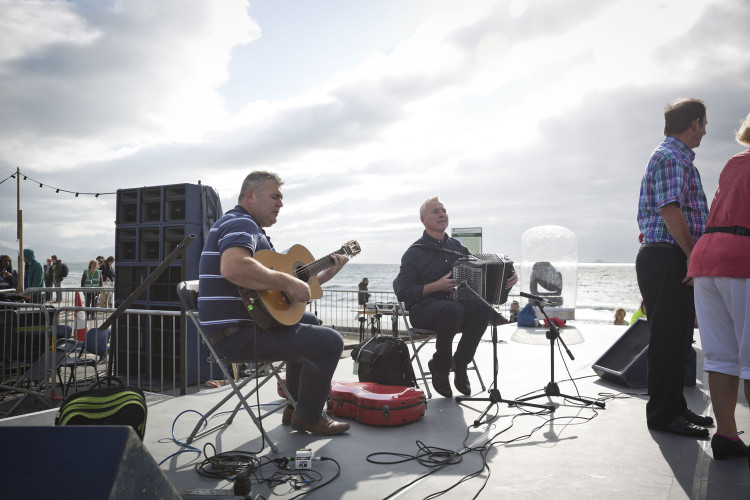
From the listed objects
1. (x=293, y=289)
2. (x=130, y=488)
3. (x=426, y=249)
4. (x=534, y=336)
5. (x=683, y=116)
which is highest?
(x=683, y=116)

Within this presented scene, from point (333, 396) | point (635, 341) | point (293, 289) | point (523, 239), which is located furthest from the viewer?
point (523, 239)

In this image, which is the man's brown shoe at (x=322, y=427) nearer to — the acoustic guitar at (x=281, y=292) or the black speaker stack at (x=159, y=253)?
the acoustic guitar at (x=281, y=292)

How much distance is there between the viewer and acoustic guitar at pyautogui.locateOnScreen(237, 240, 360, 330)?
9.38ft

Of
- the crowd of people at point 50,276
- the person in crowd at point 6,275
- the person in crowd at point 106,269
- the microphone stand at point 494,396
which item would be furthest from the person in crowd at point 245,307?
the person in crowd at point 106,269

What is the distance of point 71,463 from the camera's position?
139 cm

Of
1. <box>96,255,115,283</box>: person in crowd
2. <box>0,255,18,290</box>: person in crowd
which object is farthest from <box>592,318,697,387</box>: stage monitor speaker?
<box>96,255,115,283</box>: person in crowd

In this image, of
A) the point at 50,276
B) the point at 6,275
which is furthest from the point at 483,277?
the point at 50,276

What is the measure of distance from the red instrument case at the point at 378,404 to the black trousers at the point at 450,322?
686mm

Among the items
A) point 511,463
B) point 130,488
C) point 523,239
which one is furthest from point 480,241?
point 130,488

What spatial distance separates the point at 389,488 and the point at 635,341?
371 cm

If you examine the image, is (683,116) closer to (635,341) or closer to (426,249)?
(426,249)

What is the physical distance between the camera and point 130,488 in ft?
4.60

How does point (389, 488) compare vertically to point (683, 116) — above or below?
below

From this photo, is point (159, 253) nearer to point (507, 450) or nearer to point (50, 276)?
point (507, 450)
